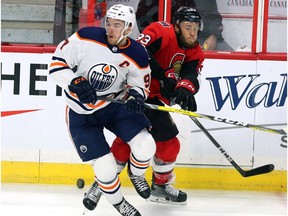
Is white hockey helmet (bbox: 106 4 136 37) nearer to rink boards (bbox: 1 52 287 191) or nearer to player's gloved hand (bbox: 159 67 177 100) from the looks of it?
player's gloved hand (bbox: 159 67 177 100)

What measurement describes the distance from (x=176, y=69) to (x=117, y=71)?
1.75 feet

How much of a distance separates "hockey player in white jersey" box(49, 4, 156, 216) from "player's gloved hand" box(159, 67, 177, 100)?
0.23m

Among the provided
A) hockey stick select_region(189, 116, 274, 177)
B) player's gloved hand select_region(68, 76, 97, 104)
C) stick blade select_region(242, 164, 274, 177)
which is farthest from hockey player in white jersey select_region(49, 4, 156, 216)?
stick blade select_region(242, 164, 274, 177)

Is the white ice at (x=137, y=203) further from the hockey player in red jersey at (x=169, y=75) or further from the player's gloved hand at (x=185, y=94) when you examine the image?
the player's gloved hand at (x=185, y=94)

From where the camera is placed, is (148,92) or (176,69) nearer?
(148,92)

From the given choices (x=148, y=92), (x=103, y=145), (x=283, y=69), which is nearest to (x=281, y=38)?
(x=283, y=69)

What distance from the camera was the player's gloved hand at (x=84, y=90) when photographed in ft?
12.0

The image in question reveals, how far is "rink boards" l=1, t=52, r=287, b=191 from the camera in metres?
4.68

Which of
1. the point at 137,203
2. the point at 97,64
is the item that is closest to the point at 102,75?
the point at 97,64

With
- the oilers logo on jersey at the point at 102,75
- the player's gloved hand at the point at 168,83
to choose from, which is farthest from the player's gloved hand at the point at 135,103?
the player's gloved hand at the point at 168,83

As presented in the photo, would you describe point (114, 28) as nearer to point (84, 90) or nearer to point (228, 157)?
point (84, 90)

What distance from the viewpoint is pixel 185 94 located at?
4039 mm

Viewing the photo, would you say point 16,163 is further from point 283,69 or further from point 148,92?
point 283,69

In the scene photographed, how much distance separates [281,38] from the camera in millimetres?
4820
